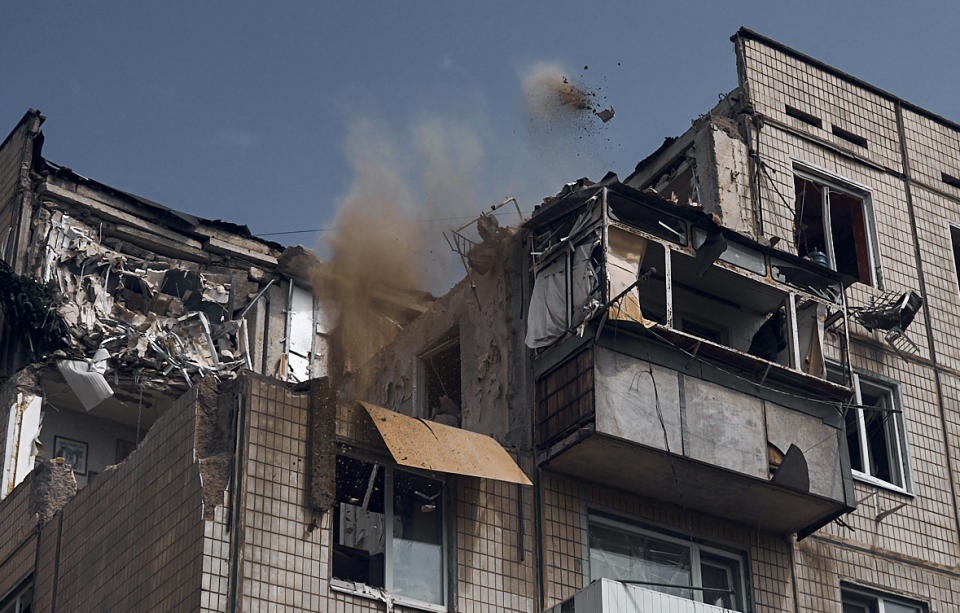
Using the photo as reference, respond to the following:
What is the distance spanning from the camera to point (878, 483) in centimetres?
2523

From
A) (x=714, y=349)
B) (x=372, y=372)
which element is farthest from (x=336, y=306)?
(x=714, y=349)

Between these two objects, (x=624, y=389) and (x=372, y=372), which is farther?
(x=372, y=372)

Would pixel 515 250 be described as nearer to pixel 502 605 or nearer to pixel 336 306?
pixel 502 605

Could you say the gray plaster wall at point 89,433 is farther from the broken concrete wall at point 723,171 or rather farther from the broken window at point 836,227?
the broken window at point 836,227

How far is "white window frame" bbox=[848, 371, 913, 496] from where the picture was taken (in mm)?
25359

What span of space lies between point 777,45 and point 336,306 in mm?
11516

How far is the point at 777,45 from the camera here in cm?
2909

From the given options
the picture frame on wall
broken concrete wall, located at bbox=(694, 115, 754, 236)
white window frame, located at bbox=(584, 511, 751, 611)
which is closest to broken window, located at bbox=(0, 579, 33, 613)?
white window frame, located at bbox=(584, 511, 751, 611)

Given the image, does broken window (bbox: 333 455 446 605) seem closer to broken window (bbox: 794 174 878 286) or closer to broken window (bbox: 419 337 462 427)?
broken window (bbox: 419 337 462 427)

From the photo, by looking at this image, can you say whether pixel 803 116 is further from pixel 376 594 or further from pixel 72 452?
pixel 72 452

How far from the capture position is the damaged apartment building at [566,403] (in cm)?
1903

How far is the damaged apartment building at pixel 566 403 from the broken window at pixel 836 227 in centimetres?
8

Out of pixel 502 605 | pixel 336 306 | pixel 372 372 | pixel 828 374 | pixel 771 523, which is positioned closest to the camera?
pixel 502 605

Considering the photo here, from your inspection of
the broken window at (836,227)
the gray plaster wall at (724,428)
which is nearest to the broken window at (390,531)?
the gray plaster wall at (724,428)
